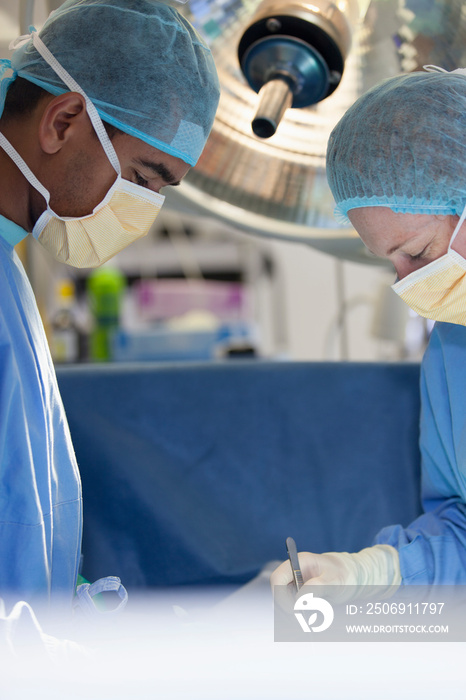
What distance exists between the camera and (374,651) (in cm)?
51

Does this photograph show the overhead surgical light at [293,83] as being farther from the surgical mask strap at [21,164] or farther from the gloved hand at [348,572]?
the gloved hand at [348,572]

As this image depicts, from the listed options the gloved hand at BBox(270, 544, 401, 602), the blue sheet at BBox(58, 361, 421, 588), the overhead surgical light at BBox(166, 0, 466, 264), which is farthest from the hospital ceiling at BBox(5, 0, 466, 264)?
the gloved hand at BBox(270, 544, 401, 602)

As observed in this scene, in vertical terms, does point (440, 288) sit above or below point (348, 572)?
above

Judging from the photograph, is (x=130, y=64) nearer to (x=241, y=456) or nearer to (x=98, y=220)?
(x=98, y=220)

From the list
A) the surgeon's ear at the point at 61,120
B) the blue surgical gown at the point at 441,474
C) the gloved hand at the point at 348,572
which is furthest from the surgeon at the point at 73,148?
the blue surgical gown at the point at 441,474

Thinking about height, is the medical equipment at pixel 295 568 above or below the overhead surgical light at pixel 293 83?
below

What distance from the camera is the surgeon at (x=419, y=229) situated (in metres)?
0.85

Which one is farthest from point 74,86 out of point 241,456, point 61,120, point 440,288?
point 241,456

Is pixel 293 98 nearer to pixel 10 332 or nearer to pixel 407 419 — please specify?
pixel 10 332

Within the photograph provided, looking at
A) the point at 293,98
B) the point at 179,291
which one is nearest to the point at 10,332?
the point at 293,98

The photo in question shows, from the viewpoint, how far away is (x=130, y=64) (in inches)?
34.9

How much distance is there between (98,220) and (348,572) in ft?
2.03

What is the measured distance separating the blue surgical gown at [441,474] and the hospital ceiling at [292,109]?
0.83ft

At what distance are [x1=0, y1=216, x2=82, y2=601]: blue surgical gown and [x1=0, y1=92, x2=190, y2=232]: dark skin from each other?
6 cm
